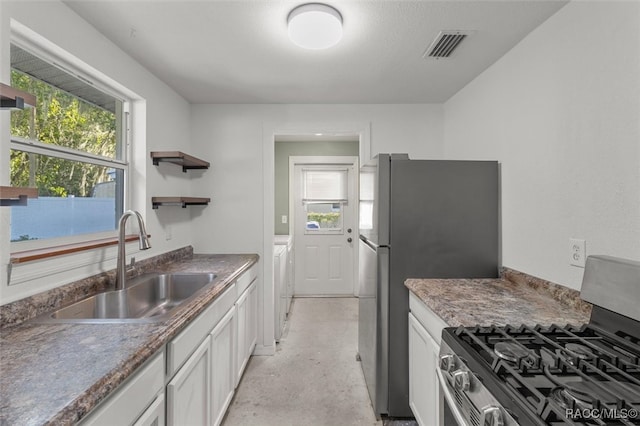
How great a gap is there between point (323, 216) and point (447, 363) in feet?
12.6

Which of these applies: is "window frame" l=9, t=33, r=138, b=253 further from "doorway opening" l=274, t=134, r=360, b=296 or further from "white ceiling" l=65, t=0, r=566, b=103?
"doorway opening" l=274, t=134, r=360, b=296

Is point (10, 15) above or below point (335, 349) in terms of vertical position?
above

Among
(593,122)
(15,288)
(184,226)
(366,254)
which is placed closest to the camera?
(15,288)

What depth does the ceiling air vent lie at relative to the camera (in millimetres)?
1698

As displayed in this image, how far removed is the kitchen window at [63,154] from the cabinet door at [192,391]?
2.93 ft

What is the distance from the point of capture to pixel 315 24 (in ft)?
4.86

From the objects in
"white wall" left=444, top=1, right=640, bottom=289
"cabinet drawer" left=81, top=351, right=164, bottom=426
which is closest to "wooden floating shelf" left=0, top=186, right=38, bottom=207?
"cabinet drawer" left=81, top=351, right=164, bottom=426

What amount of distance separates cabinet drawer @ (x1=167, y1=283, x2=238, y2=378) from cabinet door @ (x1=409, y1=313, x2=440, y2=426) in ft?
3.62

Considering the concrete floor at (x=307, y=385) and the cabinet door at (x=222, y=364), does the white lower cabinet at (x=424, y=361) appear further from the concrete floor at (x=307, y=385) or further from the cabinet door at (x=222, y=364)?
the cabinet door at (x=222, y=364)

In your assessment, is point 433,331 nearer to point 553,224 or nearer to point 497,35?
point 553,224

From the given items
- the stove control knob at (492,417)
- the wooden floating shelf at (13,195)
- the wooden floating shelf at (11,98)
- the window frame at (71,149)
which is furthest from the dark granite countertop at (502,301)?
the window frame at (71,149)

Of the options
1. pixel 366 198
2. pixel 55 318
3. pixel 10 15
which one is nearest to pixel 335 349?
pixel 366 198

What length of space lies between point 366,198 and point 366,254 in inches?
16.3

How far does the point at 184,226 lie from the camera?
8.98 feet
